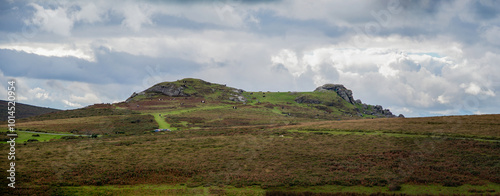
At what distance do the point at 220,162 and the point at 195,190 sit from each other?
39.3 ft

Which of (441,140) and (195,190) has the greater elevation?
(441,140)

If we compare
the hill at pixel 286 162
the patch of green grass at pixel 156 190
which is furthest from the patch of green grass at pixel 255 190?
the hill at pixel 286 162

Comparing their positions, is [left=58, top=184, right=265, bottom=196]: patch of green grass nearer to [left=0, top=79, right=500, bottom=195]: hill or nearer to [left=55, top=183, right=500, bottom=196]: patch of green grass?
[left=55, top=183, right=500, bottom=196]: patch of green grass

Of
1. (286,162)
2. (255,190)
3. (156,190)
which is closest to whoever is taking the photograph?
(255,190)

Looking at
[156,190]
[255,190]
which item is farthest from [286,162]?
[156,190]

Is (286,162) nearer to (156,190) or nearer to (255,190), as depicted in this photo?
(255,190)

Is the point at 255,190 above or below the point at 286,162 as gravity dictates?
below

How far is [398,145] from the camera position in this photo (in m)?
54.2

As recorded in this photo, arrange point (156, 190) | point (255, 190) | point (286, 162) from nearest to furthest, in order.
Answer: point (255, 190)
point (156, 190)
point (286, 162)

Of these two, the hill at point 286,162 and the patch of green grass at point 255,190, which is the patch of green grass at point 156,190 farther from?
the hill at point 286,162

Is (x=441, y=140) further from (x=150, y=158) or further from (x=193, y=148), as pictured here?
(x=150, y=158)

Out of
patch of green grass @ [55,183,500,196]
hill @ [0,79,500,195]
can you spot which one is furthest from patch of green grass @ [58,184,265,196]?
hill @ [0,79,500,195]

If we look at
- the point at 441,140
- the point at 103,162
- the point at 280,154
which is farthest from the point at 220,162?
the point at 441,140

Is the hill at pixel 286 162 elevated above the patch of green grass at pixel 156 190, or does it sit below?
above
